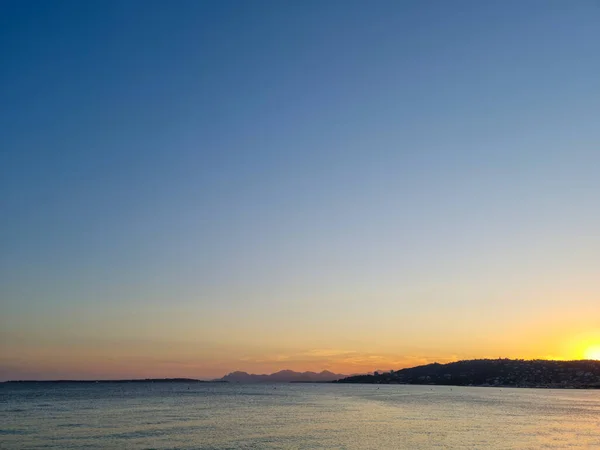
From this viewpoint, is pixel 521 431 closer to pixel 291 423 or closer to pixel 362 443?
pixel 362 443

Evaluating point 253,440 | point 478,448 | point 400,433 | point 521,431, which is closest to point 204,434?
point 253,440

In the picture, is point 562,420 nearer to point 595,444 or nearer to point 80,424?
point 595,444

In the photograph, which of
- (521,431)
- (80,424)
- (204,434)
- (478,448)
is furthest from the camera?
(80,424)

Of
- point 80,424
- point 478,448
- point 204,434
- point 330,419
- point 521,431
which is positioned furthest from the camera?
point 330,419

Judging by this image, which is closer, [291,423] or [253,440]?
[253,440]

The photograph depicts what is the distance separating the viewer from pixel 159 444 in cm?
5734

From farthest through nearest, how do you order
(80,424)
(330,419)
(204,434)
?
1. (330,419)
2. (80,424)
3. (204,434)

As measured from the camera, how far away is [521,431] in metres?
72.8

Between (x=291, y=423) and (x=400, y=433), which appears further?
(x=291, y=423)

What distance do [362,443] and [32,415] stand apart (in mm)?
68709

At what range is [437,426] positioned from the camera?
7844 centimetres

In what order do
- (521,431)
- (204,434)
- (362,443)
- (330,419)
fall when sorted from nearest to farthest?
(362,443)
(204,434)
(521,431)
(330,419)

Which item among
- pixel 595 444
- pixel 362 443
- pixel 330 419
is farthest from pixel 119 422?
pixel 595 444

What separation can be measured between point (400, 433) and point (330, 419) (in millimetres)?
23898
